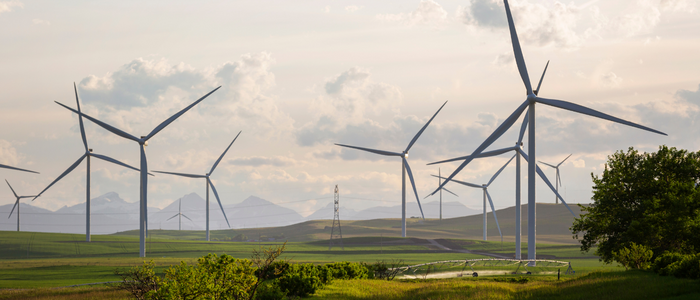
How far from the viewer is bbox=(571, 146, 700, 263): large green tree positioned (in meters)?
41.4

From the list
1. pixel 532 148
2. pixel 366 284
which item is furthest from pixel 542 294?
pixel 532 148

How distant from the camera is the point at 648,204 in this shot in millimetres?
42031

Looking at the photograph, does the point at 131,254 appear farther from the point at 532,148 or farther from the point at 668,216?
the point at 668,216

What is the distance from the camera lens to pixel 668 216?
41531 millimetres

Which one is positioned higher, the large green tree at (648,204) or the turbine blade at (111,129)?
the turbine blade at (111,129)

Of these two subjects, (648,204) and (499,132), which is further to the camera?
(499,132)

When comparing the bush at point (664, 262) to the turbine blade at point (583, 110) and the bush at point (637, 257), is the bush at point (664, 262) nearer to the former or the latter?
the bush at point (637, 257)

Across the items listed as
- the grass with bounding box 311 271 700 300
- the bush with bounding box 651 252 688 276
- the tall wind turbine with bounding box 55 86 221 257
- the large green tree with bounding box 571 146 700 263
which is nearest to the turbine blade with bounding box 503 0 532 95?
the large green tree with bounding box 571 146 700 263

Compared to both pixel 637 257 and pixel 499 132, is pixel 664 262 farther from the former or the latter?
pixel 499 132

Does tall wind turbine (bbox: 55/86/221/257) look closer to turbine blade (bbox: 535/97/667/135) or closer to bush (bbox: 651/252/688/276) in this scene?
turbine blade (bbox: 535/97/667/135)

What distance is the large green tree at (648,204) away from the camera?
41406mm

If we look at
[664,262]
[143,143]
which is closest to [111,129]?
[143,143]

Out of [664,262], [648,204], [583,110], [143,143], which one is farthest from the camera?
[143,143]

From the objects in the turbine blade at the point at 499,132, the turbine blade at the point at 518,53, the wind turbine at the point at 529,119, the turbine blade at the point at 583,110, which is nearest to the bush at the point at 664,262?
the turbine blade at the point at 583,110
